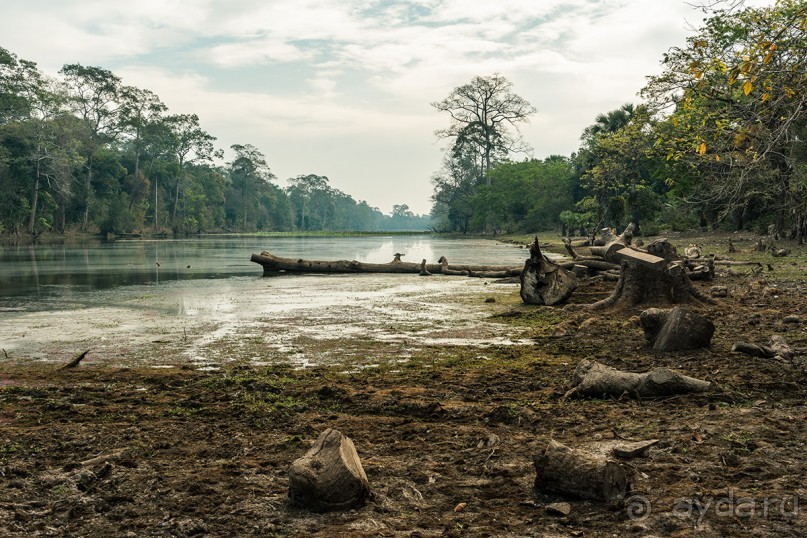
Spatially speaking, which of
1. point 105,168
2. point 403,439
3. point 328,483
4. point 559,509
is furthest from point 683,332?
point 105,168

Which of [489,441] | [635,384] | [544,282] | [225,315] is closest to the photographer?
[489,441]

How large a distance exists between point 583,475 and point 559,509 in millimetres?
275

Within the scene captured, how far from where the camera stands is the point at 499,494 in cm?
406

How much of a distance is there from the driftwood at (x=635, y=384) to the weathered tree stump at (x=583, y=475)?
6.90ft

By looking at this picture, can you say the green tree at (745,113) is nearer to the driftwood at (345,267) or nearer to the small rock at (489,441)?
the small rock at (489,441)

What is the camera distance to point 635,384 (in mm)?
6074

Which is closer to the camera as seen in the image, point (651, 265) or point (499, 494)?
point (499, 494)

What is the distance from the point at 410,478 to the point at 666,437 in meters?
1.91

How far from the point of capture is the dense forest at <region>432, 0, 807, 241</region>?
32.9 feet

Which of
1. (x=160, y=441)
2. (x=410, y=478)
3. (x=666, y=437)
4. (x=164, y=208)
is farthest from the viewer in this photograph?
(x=164, y=208)

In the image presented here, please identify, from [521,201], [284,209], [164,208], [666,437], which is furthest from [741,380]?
[284,209]

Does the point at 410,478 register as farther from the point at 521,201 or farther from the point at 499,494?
the point at 521,201

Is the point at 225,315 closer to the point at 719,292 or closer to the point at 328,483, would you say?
the point at 719,292

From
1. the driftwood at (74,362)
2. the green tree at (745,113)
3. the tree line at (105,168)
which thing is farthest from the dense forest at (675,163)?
the tree line at (105,168)
